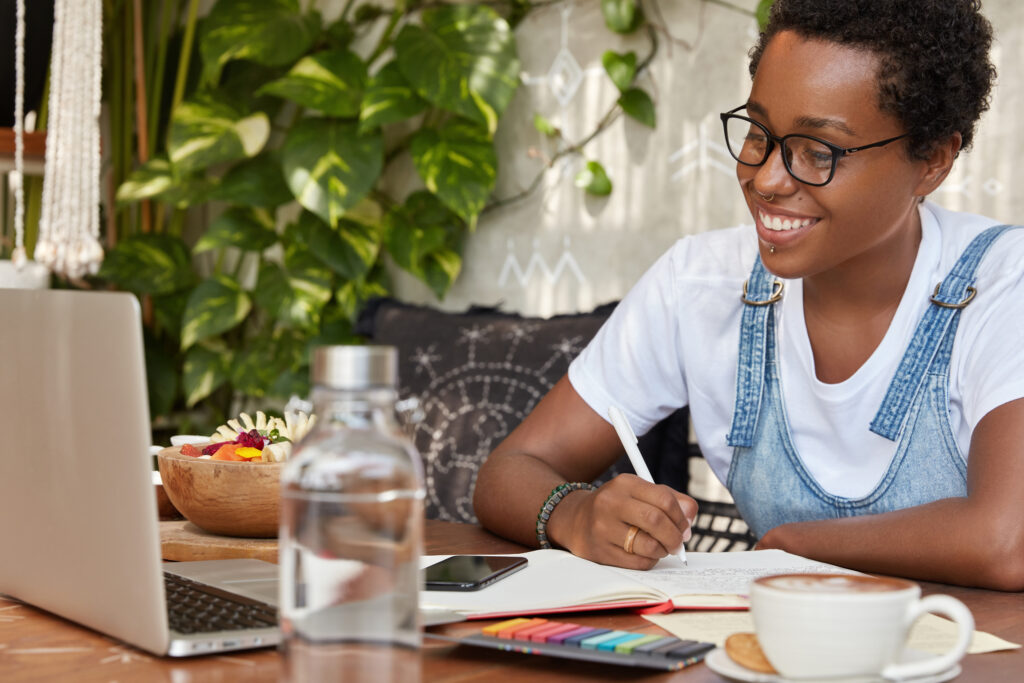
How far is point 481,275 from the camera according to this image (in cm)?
263

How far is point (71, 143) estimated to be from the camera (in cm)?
241

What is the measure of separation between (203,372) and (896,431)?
6.32 ft

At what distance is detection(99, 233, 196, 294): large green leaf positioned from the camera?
112 inches

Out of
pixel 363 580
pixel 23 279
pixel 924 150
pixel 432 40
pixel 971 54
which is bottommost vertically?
pixel 363 580

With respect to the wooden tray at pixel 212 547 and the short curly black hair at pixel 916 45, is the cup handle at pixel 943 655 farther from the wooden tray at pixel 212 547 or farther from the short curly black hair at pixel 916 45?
the short curly black hair at pixel 916 45

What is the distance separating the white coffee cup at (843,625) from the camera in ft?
1.87

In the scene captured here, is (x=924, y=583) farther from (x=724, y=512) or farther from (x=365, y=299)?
(x=365, y=299)

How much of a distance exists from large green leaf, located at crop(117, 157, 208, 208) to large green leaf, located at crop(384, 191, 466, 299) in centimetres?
50

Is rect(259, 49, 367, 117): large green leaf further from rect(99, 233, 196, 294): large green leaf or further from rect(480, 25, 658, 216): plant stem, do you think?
rect(99, 233, 196, 294): large green leaf

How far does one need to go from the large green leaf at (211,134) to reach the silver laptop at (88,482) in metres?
1.89

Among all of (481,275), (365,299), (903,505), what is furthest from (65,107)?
(903,505)

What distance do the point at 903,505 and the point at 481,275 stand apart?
142cm

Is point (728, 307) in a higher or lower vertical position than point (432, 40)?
lower

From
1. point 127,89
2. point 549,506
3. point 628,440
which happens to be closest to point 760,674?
point 628,440
